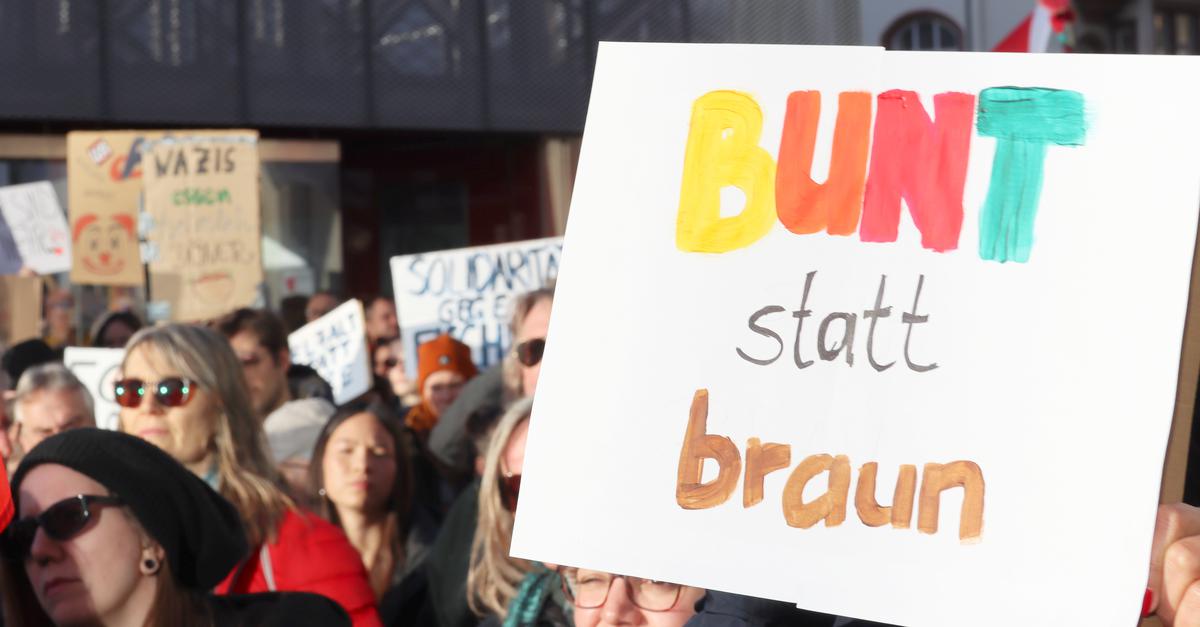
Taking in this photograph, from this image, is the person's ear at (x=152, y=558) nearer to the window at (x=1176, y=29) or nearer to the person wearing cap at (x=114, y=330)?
the person wearing cap at (x=114, y=330)

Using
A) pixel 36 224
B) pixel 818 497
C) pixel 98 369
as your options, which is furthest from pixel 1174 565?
pixel 36 224

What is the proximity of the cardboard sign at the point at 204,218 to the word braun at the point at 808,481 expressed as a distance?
5.63 meters

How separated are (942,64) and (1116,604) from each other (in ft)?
1.93

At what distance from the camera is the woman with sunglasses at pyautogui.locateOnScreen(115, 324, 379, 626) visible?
333 cm

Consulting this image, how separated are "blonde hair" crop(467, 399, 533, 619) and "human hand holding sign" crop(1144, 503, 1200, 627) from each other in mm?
1628

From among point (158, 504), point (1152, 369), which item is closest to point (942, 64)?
point (1152, 369)

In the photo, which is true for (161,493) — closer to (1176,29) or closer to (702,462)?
(702,462)

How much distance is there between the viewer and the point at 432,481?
5059 millimetres

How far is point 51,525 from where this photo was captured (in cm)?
255

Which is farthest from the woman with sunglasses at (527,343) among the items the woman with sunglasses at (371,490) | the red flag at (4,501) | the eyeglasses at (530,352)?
the red flag at (4,501)

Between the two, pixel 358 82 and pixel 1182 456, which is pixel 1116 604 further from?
pixel 358 82

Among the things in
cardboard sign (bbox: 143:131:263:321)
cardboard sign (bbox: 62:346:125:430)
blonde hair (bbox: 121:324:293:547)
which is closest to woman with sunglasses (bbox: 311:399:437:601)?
blonde hair (bbox: 121:324:293:547)

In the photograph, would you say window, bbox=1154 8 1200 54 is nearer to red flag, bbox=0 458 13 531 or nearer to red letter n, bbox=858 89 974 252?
red letter n, bbox=858 89 974 252

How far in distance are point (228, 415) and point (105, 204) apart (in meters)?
4.25
